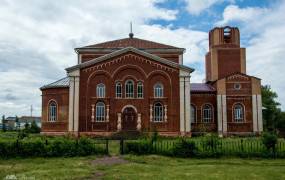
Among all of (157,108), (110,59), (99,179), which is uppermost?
(110,59)

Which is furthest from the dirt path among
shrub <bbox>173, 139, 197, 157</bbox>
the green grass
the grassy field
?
shrub <bbox>173, 139, 197, 157</bbox>

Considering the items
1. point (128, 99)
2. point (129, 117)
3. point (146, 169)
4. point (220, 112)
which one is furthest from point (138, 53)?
point (146, 169)

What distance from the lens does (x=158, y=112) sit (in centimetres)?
3316

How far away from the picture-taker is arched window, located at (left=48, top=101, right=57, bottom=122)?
3384 centimetres

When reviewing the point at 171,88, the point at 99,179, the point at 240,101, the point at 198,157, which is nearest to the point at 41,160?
the point at 99,179

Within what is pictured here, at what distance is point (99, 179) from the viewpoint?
1153 centimetres

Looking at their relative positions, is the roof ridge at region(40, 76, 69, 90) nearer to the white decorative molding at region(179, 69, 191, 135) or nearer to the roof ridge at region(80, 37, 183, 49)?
the roof ridge at region(80, 37, 183, 49)

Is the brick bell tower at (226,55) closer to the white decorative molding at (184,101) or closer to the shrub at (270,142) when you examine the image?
the white decorative molding at (184,101)

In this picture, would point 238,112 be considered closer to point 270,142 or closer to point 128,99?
point 128,99

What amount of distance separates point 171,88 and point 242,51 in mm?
10909

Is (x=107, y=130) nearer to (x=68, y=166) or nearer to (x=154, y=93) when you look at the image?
(x=154, y=93)

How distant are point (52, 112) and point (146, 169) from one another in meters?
22.3

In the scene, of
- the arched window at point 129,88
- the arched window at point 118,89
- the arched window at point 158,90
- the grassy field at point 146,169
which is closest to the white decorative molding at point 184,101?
the arched window at point 158,90

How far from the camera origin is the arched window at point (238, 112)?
35.3m
